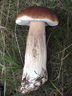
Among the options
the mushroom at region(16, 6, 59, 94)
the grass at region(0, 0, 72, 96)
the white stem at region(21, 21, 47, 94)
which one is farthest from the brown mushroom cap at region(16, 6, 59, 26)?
the grass at region(0, 0, 72, 96)

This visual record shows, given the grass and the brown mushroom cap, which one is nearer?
the brown mushroom cap

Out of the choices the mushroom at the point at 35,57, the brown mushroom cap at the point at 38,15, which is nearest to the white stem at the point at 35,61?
the mushroom at the point at 35,57

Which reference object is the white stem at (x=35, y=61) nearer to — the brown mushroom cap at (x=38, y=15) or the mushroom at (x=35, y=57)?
the mushroom at (x=35, y=57)

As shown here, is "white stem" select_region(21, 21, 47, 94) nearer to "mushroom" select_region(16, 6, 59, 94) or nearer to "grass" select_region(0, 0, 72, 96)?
"mushroom" select_region(16, 6, 59, 94)

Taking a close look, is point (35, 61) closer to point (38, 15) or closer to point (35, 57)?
point (35, 57)

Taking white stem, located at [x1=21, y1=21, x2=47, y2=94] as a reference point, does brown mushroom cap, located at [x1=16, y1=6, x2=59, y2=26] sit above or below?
above

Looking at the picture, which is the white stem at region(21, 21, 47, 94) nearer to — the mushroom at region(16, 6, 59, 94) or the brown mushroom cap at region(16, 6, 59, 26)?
the mushroom at region(16, 6, 59, 94)

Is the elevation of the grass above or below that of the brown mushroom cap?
below
